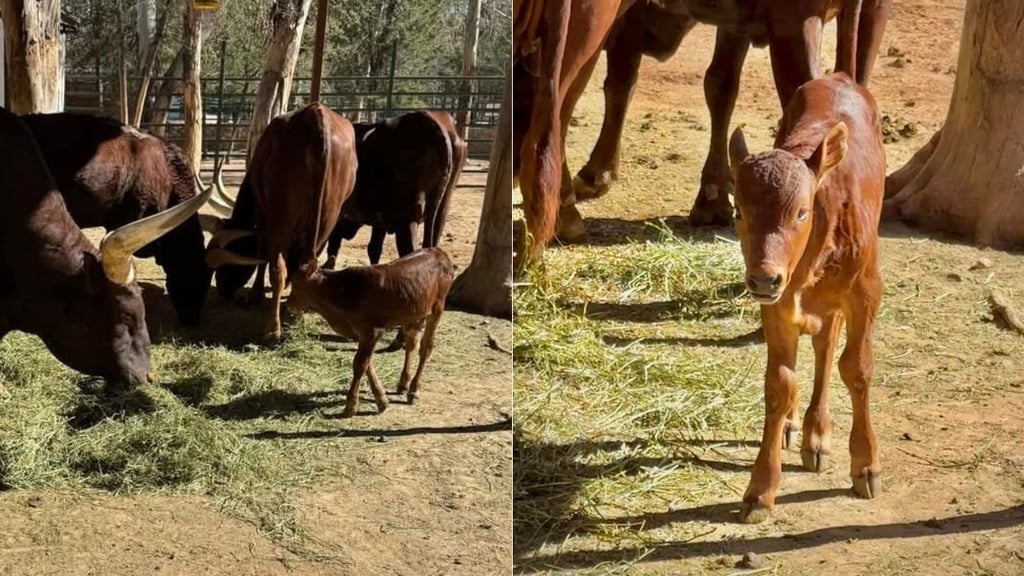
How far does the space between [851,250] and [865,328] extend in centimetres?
24

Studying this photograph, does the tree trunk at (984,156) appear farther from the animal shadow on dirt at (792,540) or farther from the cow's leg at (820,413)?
the animal shadow on dirt at (792,540)

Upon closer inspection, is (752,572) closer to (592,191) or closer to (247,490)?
(247,490)

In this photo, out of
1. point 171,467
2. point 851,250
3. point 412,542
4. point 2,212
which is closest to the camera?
point 851,250

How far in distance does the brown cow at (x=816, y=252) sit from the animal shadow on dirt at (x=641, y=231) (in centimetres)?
172

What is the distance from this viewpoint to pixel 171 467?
286 centimetres

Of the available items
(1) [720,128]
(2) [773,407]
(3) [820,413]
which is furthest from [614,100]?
(2) [773,407]

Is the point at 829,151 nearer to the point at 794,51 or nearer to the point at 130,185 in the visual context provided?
the point at 794,51

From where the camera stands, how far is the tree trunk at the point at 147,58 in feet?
13.3

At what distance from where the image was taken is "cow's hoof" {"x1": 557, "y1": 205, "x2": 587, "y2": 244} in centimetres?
417

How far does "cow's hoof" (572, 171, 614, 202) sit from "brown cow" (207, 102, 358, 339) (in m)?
1.50

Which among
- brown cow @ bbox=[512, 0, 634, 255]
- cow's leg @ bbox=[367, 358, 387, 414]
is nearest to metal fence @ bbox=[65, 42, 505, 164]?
brown cow @ bbox=[512, 0, 634, 255]

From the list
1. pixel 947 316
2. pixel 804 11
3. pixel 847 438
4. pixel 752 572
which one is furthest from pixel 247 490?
pixel 947 316

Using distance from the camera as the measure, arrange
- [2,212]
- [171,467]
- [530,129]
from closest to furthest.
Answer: [530,129] → [171,467] → [2,212]

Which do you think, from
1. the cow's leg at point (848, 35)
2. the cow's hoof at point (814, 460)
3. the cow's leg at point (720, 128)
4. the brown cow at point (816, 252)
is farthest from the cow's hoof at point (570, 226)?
the cow's hoof at point (814, 460)
